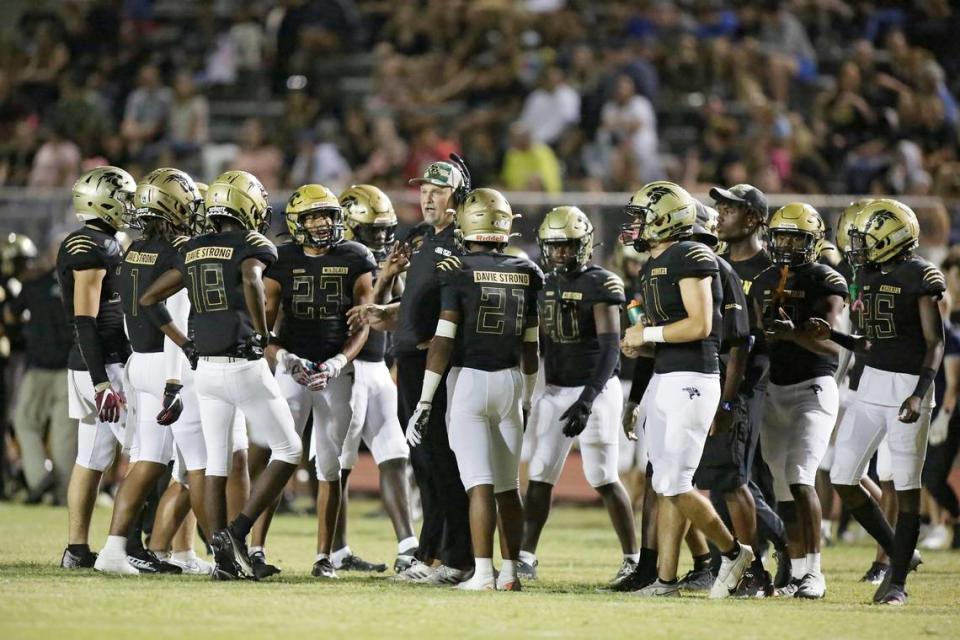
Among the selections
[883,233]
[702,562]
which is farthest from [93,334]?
[883,233]

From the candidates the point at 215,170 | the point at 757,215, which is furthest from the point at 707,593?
the point at 215,170

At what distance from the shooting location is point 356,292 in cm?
997

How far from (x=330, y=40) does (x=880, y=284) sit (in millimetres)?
13104

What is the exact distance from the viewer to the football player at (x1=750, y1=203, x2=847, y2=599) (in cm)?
948

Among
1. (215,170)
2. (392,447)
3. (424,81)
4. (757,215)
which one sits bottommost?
(392,447)

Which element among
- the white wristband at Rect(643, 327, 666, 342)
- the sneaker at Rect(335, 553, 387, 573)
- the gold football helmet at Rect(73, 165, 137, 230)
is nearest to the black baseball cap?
the white wristband at Rect(643, 327, 666, 342)

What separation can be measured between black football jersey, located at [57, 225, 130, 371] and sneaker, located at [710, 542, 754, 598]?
4.07 m

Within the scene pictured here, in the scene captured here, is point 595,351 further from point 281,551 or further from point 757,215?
point 281,551

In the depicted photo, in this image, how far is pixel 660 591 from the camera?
30.4ft

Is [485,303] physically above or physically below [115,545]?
above

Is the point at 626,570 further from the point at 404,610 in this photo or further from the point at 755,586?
the point at 404,610

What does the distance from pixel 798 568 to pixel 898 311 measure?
1.69 metres

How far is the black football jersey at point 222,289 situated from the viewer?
9.17 m

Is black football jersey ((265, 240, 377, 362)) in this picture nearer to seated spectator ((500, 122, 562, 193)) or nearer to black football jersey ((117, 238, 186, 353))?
black football jersey ((117, 238, 186, 353))
